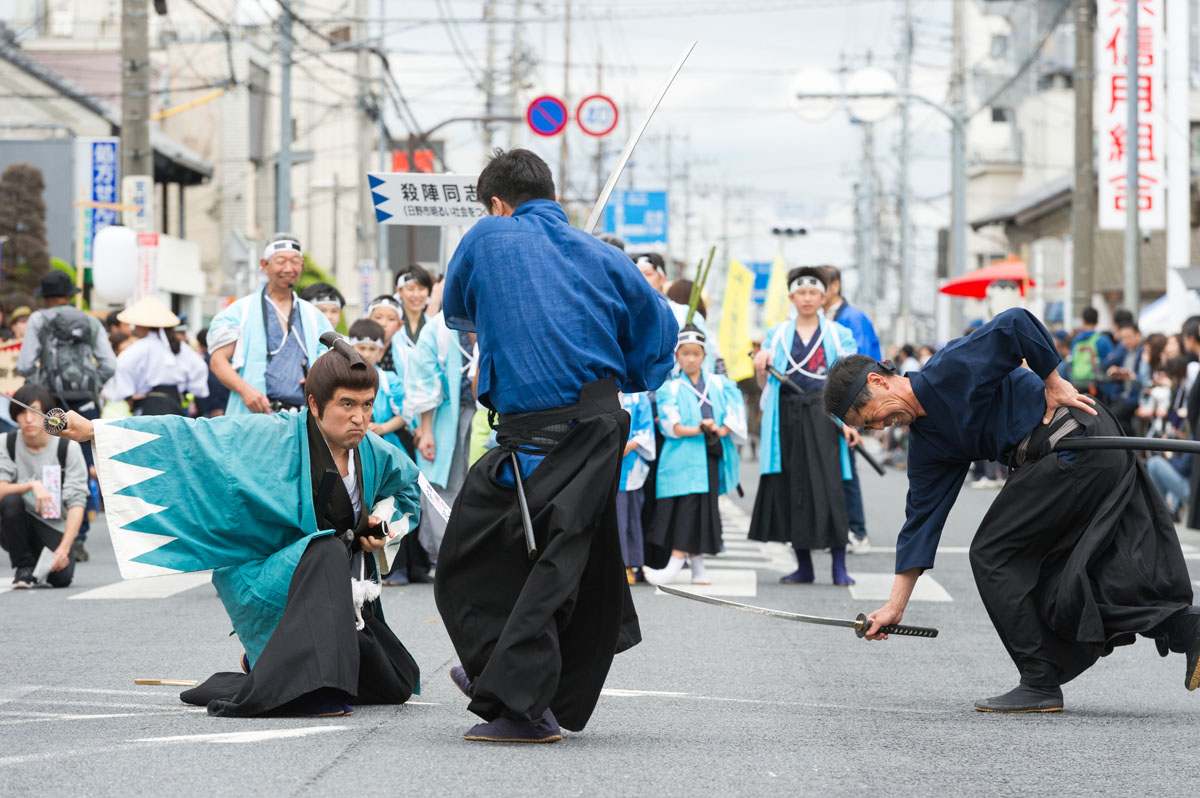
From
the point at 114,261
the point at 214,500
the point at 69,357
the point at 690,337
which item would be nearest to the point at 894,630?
the point at 214,500

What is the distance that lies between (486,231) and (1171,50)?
73.0 ft

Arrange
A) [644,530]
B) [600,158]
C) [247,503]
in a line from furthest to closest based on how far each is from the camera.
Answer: [600,158]
[644,530]
[247,503]

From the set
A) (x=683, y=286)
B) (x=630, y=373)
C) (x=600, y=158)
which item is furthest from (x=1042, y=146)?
(x=630, y=373)

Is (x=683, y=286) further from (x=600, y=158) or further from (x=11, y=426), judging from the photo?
(x=600, y=158)

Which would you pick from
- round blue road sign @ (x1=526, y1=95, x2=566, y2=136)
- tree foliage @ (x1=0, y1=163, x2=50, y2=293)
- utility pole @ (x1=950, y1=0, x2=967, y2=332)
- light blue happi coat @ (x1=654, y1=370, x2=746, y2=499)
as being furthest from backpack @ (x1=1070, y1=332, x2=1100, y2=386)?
tree foliage @ (x1=0, y1=163, x2=50, y2=293)

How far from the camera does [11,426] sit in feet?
44.6

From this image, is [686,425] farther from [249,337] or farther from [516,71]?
[516,71]

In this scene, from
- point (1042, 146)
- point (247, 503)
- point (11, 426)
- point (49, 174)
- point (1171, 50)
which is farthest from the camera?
point (1042, 146)

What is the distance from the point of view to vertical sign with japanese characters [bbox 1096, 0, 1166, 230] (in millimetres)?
23984

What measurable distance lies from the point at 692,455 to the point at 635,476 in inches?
15.3

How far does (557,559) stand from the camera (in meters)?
4.98

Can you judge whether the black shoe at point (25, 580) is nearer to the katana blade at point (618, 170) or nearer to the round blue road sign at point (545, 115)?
the katana blade at point (618, 170)

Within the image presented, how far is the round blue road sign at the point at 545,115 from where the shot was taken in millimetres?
18484

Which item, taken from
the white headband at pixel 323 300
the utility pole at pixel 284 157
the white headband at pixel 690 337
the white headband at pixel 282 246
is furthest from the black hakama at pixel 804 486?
the utility pole at pixel 284 157
